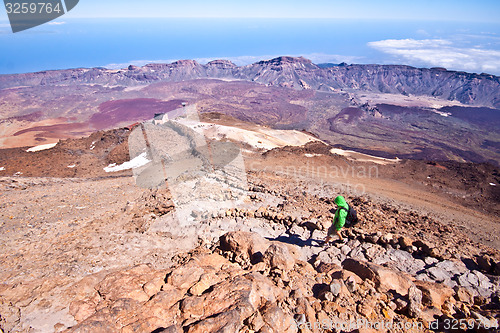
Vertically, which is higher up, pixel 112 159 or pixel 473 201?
pixel 112 159

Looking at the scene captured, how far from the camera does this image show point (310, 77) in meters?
90.2

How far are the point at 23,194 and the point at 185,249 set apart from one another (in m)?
7.12

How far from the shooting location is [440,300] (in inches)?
153

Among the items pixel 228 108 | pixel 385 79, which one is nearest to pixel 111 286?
pixel 228 108

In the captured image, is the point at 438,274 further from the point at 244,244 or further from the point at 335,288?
the point at 244,244

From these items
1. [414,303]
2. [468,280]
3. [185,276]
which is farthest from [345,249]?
[185,276]

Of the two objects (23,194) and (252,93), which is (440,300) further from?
(252,93)

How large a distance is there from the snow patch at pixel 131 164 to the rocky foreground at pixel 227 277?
998cm

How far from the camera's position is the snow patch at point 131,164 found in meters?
17.1

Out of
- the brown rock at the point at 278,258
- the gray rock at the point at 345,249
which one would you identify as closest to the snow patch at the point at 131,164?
the gray rock at the point at 345,249

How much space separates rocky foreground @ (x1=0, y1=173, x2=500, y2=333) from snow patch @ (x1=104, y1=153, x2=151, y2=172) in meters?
9.98

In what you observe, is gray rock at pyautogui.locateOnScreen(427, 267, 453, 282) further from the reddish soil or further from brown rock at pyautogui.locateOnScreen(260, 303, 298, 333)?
the reddish soil

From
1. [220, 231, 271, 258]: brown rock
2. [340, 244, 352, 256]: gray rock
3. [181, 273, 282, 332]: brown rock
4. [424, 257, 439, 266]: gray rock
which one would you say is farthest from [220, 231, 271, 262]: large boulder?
[424, 257, 439, 266]: gray rock

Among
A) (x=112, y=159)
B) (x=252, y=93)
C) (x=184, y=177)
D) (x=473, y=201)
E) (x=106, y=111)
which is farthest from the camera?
(x=252, y=93)
